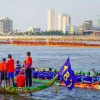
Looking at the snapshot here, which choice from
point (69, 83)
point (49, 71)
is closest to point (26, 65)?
point (69, 83)

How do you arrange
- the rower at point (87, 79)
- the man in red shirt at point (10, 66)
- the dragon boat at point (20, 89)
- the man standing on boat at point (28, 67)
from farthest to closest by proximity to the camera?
the rower at point (87, 79) → the man in red shirt at point (10, 66) → the man standing on boat at point (28, 67) → the dragon boat at point (20, 89)

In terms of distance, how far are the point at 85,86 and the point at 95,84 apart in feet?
2.71

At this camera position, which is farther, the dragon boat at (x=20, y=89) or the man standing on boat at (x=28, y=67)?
the man standing on boat at (x=28, y=67)

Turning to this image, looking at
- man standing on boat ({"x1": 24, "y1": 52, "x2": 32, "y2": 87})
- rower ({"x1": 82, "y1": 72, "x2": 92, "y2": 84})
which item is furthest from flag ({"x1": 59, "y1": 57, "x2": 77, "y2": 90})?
rower ({"x1": 82, "y1": 72, "x2": 92, "y2": 84})

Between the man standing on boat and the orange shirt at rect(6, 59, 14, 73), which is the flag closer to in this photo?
the man standing on boat

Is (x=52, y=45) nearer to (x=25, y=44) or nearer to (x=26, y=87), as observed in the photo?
(x=25, y=44)

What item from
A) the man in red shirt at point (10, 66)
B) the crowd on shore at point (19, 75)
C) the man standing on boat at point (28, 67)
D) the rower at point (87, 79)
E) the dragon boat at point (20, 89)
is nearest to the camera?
the dragon boat at point (20, 89)

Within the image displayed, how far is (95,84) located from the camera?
24312 mm

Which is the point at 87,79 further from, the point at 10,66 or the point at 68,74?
the point at 10,66

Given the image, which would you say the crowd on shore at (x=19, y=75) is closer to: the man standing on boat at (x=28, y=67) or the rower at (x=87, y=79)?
the man standing on boat at (x=28, y=67)

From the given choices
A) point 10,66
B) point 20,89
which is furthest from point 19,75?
point 10,66

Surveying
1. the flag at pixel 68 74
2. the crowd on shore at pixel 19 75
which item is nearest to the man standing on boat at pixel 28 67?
the crowd on shore at pixel 19 75

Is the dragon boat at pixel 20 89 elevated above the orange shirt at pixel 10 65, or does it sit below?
below

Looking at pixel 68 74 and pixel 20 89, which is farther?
pixel 20 89
